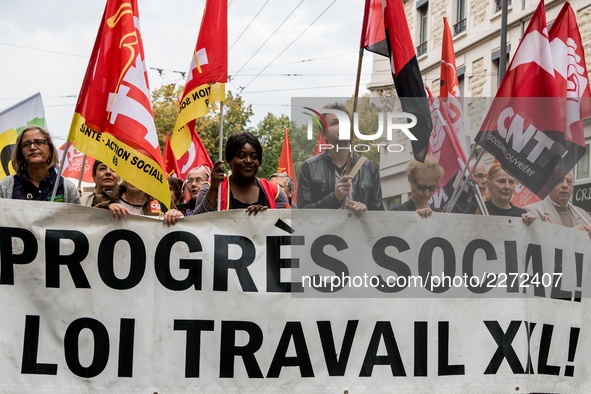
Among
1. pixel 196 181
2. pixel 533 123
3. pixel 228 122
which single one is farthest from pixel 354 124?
pixel 228 122

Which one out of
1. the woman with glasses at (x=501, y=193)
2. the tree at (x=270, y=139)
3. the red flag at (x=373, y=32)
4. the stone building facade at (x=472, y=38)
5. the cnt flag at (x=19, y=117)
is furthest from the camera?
the tree at (x=270, y=139)

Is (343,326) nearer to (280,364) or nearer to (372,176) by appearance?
(280,364)

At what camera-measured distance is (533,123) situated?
6.45m

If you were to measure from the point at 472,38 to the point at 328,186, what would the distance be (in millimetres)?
22204

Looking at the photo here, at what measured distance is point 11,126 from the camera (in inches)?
390

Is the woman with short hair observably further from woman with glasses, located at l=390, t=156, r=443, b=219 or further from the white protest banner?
woman with glasses, located at l=390, t=156, r=443, b=219

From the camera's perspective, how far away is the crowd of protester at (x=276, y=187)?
6.36m

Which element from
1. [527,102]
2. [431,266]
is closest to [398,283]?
[431,266]

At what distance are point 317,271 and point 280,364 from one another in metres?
0.59

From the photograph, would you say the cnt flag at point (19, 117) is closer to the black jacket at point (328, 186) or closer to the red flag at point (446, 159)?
the black jacket at point (328, 186)

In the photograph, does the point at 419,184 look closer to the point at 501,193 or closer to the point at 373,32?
the point at 501,193

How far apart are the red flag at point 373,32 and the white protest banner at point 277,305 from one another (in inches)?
53.5

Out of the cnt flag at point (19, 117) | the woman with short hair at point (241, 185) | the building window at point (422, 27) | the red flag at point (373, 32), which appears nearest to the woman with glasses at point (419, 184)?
the red flag at point (373, 32)

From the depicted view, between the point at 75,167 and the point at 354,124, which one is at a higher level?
the point at 354,124
